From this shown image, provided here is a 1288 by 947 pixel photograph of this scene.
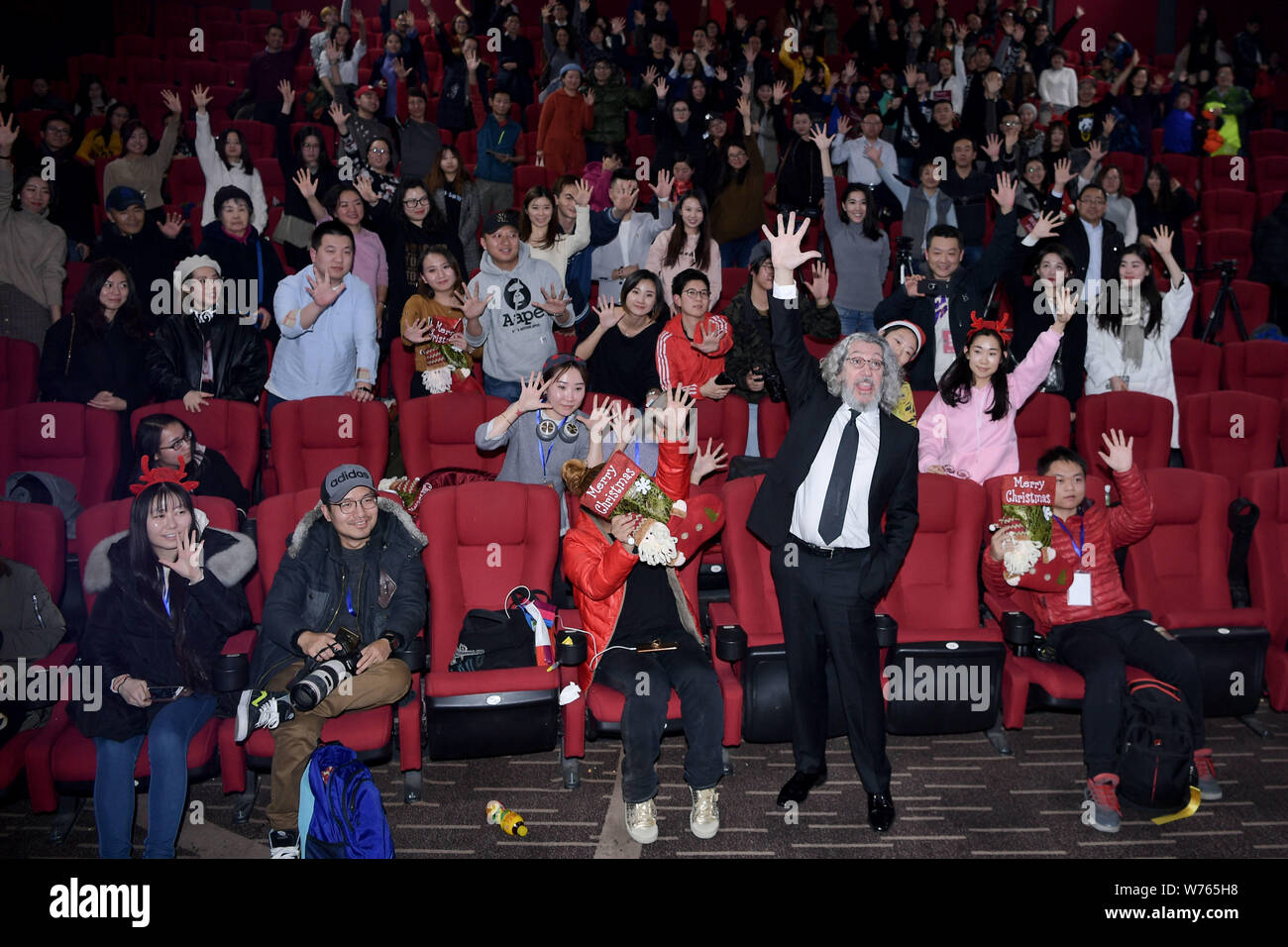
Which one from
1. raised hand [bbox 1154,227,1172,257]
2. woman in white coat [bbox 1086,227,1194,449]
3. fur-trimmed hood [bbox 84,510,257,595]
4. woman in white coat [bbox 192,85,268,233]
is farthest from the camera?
woman in white coat [bbox 192,85,268,233]

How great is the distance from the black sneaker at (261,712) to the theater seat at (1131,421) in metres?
4.06

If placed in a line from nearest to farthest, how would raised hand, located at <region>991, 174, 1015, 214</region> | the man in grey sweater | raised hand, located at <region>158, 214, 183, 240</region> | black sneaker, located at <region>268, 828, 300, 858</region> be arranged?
black sneaker, located at <region>268, 828, 300, 858</region> → raised hand, located at <region>991, 174, 1015, 214</region> → the man in grey sweater → raised hand, located at <region>158, 214, 183, 240</region>

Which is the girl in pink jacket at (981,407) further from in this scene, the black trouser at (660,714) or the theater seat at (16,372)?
the theater seat at (16,372)

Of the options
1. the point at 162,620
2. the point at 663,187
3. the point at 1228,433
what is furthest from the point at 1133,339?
the point at 162,620

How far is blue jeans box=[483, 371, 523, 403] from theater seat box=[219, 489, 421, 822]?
1.63 metres

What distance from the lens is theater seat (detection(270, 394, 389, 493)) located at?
456cm

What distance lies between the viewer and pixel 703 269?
5.70 meters

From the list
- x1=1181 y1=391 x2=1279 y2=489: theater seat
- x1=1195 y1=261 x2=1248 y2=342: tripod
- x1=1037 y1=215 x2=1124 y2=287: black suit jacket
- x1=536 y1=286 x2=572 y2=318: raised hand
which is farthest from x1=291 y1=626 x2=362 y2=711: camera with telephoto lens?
x1=1195 y1=261 x2=1248 y2=342: tripod

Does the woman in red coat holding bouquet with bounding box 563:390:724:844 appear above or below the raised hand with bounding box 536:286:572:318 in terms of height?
below

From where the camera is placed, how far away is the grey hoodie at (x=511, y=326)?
5.00m

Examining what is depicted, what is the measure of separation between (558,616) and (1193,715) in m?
2.36

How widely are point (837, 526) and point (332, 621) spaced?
6.06 ft

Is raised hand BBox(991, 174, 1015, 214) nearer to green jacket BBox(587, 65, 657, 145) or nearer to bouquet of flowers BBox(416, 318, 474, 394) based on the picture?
bouquet of flowers BBox(416, 318, 474, 394)

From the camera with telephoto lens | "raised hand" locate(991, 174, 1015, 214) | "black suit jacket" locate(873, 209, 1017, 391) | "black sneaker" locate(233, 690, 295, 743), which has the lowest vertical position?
"black sneaker" locate(233, 690, 295, 743)
